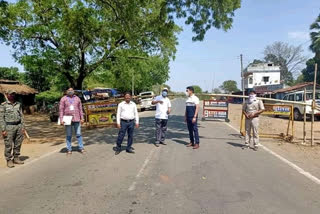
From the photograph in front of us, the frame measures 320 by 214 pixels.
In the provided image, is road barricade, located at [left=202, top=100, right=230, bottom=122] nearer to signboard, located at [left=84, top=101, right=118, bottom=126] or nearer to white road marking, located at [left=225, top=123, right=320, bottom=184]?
signboard, located at [left=84, top=101, right=118, bottom=126]

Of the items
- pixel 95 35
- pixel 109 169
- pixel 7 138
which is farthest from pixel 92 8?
pixel 109 169

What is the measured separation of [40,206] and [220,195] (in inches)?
114

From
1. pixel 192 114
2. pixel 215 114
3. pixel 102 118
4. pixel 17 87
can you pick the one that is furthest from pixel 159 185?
pixel 17 87

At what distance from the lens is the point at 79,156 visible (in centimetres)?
820

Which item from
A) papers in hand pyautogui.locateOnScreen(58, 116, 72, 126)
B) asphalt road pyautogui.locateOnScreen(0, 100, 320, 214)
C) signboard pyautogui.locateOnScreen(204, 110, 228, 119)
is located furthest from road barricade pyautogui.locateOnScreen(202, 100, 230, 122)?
papers in hand pyautogui.locateOnScreen(58, 116, 72, 126)

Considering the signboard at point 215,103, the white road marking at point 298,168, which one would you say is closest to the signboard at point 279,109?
the white road marking at point 298,168

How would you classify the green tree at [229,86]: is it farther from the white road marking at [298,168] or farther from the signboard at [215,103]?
the white road marking at [298,168]

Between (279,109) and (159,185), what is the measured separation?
817cm

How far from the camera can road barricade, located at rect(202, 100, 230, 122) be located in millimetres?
18189

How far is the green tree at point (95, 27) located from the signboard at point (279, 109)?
412 cm

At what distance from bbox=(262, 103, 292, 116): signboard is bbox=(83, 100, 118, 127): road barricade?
7.54m

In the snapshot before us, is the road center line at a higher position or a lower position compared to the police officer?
lower

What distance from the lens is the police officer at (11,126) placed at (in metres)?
7.15

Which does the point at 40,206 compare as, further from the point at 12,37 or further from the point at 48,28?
the point at 12,37
